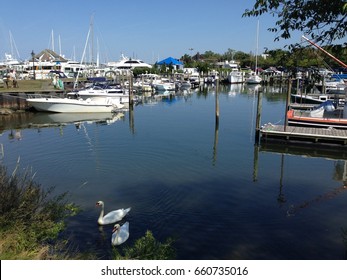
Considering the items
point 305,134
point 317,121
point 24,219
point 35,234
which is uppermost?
point 317,121

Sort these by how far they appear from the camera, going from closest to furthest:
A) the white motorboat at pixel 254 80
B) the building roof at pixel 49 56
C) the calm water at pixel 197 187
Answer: the calm water at pixel 197 187
the building roof at pixel 49 56
the white motorboat at pixel 254 80

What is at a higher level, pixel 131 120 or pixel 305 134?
pixel 305 134

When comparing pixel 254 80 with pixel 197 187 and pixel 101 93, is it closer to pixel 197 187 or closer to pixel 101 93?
pixel 101 93

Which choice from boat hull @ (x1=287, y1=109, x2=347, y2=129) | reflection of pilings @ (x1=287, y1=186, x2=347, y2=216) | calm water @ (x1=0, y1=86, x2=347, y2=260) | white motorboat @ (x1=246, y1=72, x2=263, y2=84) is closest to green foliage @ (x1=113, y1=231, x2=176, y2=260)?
calm water @ (x1=0, y1=86, x2=347, y2=260)

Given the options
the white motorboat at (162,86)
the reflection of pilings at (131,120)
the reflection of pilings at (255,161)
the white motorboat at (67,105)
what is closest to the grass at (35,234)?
the reflection of pilings at (255,161)

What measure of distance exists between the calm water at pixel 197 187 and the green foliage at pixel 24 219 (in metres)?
0.78

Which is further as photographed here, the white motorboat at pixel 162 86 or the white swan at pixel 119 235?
the white motorboat at pixel 162 86

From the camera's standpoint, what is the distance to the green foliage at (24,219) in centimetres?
700

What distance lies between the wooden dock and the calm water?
0.90 m

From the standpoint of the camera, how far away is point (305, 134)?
19703 millimetres

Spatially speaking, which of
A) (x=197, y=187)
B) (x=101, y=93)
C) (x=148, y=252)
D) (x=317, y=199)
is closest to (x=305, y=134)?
(x=317, y=199)

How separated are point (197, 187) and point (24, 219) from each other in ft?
22.2

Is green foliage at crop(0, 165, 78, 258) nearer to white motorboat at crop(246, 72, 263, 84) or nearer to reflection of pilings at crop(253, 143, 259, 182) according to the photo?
reflection of pilings at crop(253, 143, 259, 182)

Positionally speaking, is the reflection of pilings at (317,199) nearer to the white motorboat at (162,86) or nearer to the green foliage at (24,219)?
the green foliage at (24,219)
